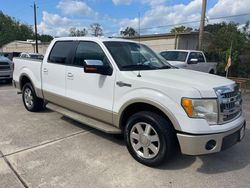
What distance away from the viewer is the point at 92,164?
3.50 meters

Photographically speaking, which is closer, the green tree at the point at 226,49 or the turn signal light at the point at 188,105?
the turn signal light at the point at 188,105

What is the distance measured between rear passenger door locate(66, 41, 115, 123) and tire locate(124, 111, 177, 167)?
1.76ft

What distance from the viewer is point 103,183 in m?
3.02

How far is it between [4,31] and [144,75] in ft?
223

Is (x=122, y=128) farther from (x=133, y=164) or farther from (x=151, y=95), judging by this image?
(x=151, y=95)

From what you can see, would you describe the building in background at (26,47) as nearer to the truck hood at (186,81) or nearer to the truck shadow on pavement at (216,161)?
the truck hood at (186,81)

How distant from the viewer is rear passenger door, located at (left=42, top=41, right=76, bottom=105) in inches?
189

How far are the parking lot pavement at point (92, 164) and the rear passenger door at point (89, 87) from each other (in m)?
0.56

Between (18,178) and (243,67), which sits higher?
(243,67)

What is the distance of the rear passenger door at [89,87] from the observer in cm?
392

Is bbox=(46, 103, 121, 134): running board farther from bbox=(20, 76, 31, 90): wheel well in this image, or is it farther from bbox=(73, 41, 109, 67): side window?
bbox=(20, 76, 31, 90): wheel well

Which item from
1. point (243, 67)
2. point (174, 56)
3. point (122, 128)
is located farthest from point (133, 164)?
point (243, 67)

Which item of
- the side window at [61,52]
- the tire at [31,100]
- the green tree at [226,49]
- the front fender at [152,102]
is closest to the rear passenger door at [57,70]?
the side window at [61,52]

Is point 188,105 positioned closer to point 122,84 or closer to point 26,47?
point 122,84
